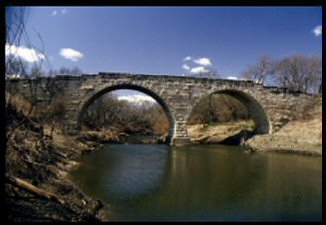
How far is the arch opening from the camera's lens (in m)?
22.1

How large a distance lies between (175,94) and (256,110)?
23.3 ft

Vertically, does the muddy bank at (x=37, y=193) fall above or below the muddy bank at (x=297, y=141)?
below

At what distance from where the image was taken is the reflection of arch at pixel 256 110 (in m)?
22.1

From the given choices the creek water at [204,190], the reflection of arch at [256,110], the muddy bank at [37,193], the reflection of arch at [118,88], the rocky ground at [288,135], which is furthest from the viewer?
the reflection of arch at [256,110]

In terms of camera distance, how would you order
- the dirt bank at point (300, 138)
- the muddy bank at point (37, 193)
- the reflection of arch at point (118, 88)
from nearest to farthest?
the muddy bank at point (37, 193) → the dirt bank at point (300, 138) → the reflection of arch at point (118, 88)

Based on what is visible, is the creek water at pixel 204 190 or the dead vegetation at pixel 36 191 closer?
the dead vegetation at pixel 36 191

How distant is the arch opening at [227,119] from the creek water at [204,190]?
984cm

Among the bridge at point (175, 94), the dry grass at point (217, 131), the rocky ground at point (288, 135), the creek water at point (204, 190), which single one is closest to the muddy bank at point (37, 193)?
the creek water at point (204, 190)

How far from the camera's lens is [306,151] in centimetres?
1555

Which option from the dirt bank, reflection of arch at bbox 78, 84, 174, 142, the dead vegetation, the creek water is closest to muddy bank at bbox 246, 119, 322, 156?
the dirt bank

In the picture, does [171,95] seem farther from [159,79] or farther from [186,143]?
[186,143]

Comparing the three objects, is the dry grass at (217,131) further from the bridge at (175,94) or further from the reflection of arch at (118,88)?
the reflection of arch at (118,88)
